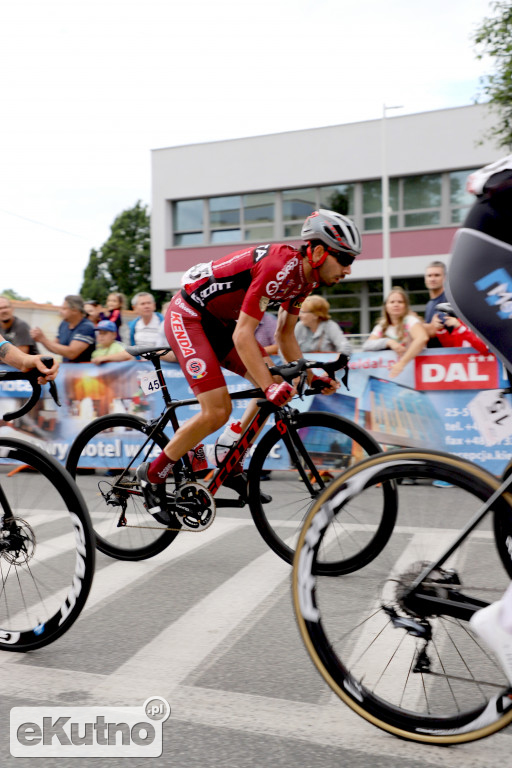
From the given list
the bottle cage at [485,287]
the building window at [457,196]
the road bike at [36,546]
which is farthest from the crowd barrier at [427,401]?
the building window at [457,196]

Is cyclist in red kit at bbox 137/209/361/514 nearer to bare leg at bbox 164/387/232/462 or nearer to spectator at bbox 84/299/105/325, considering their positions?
bare leg at bbox 164/387/232/462

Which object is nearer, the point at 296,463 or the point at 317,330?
the point at 296,463

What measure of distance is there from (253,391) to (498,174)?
2225 millimetres

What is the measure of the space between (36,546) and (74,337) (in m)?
5.98

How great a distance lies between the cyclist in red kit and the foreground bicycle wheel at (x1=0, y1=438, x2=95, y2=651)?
3.51 ft

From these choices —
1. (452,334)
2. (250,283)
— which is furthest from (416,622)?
(452,334)

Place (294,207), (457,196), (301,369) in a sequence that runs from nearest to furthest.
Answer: (301,369)
(457,196)
(294,207)

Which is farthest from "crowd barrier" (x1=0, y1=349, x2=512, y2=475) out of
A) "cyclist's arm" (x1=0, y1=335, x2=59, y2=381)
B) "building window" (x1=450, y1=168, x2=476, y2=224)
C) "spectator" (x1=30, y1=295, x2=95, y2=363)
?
"building window" (x1=450, y1=168, x2=476, y2=224)

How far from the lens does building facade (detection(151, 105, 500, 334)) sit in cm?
3042

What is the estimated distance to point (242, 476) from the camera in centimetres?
450

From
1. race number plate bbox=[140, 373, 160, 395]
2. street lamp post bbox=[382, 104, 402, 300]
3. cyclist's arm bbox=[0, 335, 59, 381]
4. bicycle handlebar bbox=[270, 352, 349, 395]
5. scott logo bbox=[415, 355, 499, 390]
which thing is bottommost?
scott logo bbox=[415, 355, 499, 390]

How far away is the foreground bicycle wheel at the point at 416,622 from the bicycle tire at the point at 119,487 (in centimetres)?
210

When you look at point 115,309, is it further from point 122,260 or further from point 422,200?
point 122,260

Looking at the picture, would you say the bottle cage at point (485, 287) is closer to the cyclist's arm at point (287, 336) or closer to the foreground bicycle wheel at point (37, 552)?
the foreground bicycle wheel at point (37, 552)
